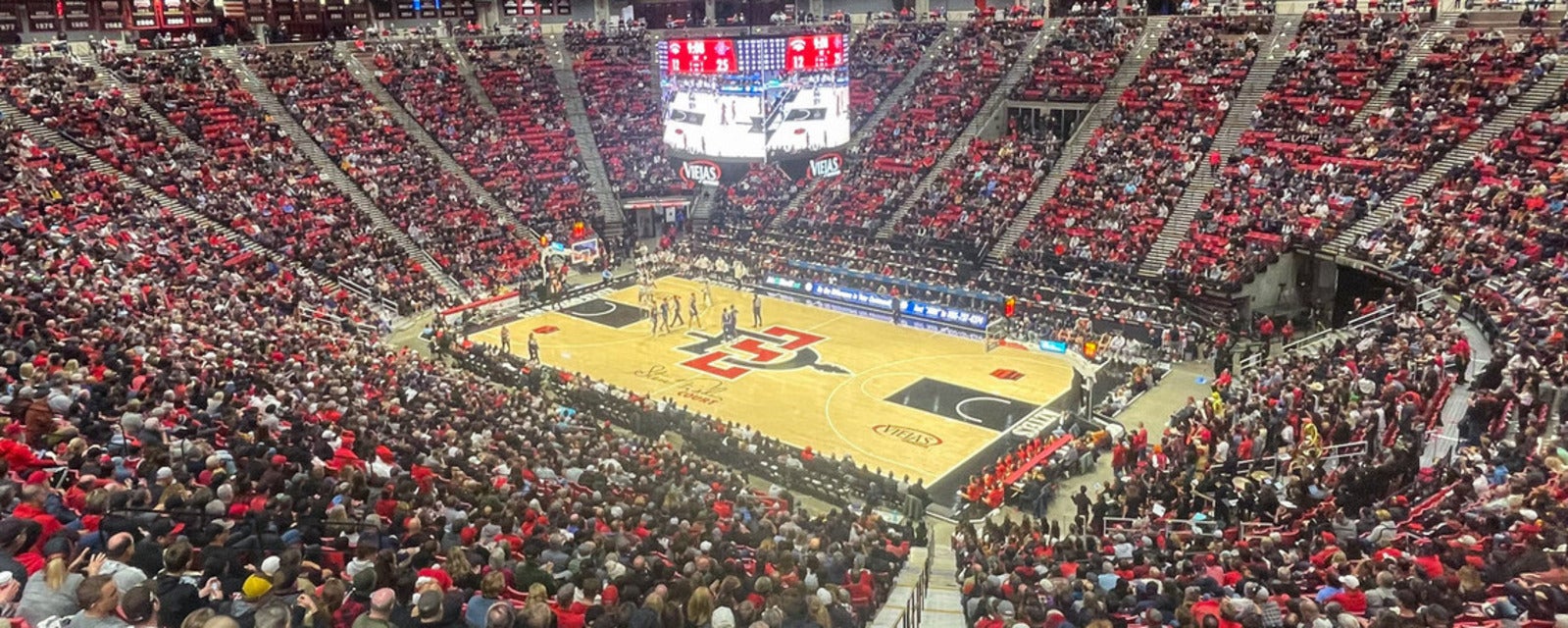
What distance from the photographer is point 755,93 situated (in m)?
37.8

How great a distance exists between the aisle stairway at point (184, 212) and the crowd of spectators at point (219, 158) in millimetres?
295

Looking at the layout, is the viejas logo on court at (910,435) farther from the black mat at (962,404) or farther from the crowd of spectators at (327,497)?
the crowd of spectators at (327,497)

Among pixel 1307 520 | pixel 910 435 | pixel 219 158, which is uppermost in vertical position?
pixel 219 158

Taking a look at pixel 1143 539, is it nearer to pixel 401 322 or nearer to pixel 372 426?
pixel 372 426

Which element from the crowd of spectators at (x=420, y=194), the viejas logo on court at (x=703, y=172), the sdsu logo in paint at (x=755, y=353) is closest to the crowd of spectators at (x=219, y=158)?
the crowd of spectators at (x=420, y=194)

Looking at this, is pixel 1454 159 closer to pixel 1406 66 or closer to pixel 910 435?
pixel 1406 66

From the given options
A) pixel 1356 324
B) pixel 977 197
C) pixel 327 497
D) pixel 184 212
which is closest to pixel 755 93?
pixel 977 197

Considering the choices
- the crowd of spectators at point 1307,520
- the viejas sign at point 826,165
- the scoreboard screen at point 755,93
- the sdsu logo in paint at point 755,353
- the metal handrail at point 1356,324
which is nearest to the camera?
the crowd of spectators at point 1307,520

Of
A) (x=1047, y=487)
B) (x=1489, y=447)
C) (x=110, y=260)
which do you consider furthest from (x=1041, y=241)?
(x=110, y=260)

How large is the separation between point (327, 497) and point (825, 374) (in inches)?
826

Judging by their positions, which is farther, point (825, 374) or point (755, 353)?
point (755, 353)

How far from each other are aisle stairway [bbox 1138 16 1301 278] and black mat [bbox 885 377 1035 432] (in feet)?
36.1

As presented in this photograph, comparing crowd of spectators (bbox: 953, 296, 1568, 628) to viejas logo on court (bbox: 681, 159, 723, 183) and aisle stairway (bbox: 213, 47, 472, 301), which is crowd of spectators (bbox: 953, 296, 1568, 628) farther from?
aisle stairway (bbox: 213, 47, 472, 301)

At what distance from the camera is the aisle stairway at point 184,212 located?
38.2 meters
